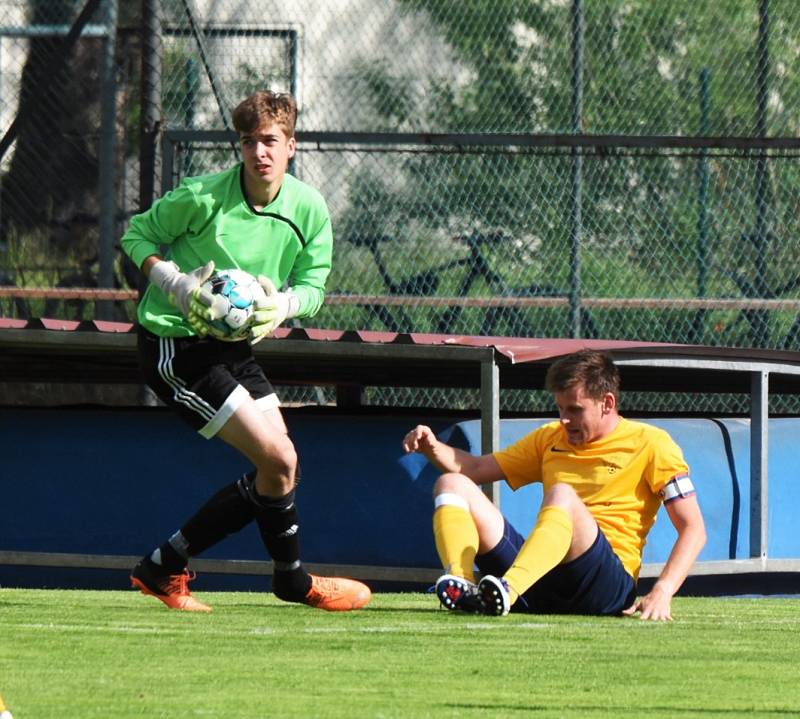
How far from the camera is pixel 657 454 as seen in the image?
6.89m

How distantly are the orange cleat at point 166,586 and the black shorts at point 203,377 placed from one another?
0.60 m

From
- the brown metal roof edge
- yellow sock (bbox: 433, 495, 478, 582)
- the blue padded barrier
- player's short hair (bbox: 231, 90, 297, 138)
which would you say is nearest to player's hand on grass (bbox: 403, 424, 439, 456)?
yellow sock (bbox: 433, 495, 478, 582)

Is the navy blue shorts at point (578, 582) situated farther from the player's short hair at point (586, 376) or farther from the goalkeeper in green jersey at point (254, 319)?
the goalkeeper in green jersey at point (254, 319)

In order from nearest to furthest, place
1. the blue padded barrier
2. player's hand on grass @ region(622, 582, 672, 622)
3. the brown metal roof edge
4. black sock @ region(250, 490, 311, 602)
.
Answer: player's hand on grass @ region(622, 582, 672, 622), black sock @ region(250, 490, 311, 602), the brown metal roof edge, the blue padded barrier

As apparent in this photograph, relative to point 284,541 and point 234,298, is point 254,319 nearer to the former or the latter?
point 234,298

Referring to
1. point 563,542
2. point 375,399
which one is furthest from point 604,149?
point 563,542

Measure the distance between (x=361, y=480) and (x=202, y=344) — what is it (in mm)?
2397

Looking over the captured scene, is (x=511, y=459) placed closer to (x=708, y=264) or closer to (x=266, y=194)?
(x=266, y=194)

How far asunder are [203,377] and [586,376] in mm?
1365

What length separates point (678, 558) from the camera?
6727mm

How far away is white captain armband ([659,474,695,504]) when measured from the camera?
22.4ft

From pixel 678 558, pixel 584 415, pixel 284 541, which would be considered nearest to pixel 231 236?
pixel 284 541

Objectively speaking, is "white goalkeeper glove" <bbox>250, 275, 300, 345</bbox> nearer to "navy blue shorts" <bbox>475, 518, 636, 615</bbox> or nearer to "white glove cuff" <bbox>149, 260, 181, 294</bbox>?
"white glove cuff" <bbox>149, 260, 181, 294</bbox>

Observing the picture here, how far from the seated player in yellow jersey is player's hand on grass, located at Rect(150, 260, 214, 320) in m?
0.92
